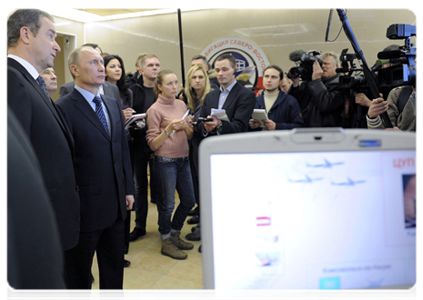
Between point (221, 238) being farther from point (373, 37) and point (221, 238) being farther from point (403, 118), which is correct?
point (373, 37)

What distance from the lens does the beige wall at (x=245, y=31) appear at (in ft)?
13.9

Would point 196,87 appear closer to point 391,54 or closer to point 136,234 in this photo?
point 136,234

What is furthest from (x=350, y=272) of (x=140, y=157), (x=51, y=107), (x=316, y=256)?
(x=140, y=157)

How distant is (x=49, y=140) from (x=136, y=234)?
1749 mm

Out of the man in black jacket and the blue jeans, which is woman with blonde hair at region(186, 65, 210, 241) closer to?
the blue jeans

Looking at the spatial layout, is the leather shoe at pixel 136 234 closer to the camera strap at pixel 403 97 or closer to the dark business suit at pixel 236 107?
the dark business suit at pixel 236 107

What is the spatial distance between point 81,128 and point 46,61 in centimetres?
30

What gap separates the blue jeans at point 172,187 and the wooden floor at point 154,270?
208mm

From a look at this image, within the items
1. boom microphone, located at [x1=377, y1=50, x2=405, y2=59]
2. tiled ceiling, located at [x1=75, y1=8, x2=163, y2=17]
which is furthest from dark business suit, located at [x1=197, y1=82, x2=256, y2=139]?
tiled ceiling, located at [x1=75, y1=8, x2=163, y2=17]

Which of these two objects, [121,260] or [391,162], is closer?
[391,162]

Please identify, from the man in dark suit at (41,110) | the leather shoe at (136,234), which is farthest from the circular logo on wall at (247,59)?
the man in dark suit at (41,110)

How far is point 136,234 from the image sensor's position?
2.83m

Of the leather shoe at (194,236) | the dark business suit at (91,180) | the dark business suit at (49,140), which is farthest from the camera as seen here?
the leather shoe at (194,236)

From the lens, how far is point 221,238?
51cm
